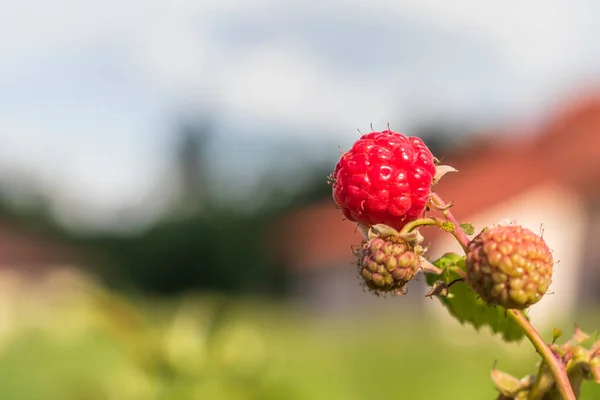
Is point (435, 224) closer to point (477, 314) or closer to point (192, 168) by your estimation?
point (477, 314)

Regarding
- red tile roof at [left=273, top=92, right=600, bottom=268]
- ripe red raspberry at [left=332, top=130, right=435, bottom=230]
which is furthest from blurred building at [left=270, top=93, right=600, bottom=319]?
ripe red raspberry at [left=332, top=130, right=435, bottom=230]

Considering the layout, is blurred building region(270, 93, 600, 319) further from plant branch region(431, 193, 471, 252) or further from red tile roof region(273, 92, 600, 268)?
plant branch region(431, 193, 471, 252)

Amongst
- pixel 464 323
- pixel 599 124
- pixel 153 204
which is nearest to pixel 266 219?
pixel 153 204

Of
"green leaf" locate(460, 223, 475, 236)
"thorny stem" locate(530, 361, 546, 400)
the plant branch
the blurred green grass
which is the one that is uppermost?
the blurred green grass

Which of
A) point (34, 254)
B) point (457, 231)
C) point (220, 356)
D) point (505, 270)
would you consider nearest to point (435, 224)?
point (457, 231)

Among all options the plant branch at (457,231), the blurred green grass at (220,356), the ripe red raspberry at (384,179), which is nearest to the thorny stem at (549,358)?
the plant branch at (457,231)

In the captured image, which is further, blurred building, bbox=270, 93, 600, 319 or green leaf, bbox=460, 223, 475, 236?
blurred building, bbox=270, 93, 600, 319
